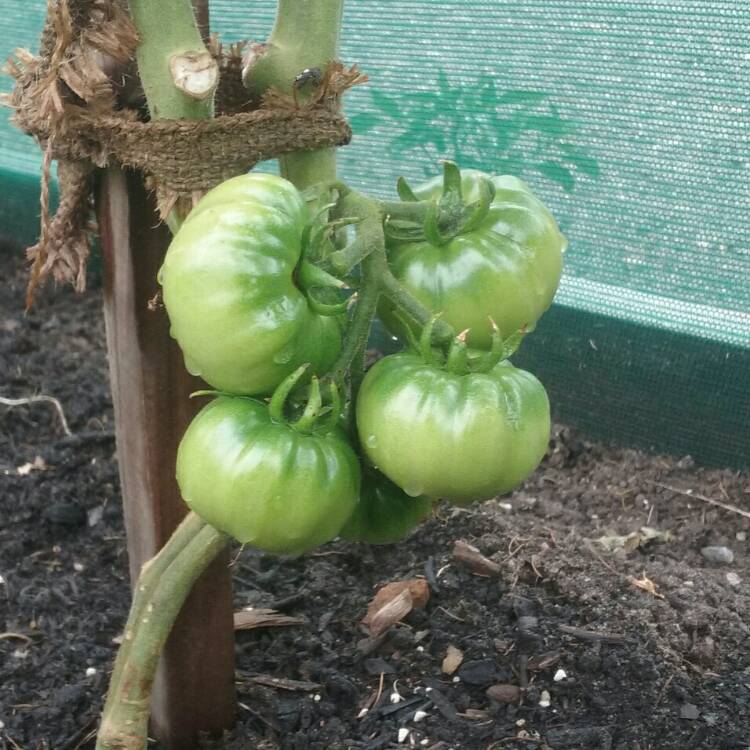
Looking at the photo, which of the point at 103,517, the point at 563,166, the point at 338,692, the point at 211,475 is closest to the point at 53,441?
the point at 103,517

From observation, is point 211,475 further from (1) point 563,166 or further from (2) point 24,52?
(1) point 563,166

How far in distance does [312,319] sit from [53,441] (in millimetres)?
1233

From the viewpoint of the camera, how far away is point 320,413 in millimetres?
664

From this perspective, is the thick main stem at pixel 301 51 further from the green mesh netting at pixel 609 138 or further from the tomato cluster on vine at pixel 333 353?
the green mesh netting at pixel 609 138

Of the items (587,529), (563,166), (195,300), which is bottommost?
(587,529)

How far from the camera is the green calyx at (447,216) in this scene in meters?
0.71

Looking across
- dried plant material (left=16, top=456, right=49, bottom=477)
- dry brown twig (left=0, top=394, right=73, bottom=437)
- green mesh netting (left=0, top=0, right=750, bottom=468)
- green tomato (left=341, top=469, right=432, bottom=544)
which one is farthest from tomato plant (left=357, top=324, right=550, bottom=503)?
dry brown twig (left=0, top=394, right=73, bottom=437)

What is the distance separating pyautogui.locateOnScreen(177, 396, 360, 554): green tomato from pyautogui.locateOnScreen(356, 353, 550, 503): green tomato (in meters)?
0.04

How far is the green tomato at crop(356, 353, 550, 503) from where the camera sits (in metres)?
0.64

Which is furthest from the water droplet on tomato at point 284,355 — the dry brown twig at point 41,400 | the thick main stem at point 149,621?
the dry brown twig at point 41,400

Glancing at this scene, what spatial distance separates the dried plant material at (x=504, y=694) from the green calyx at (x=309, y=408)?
0.59 m

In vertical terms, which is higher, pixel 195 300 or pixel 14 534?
pixel 195 300

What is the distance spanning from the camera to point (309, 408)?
2.13 feet

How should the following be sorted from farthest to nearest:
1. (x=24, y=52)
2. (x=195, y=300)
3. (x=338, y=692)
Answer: (x=338, y=692)
(x=24, y=52)
(x=195, y=300)
